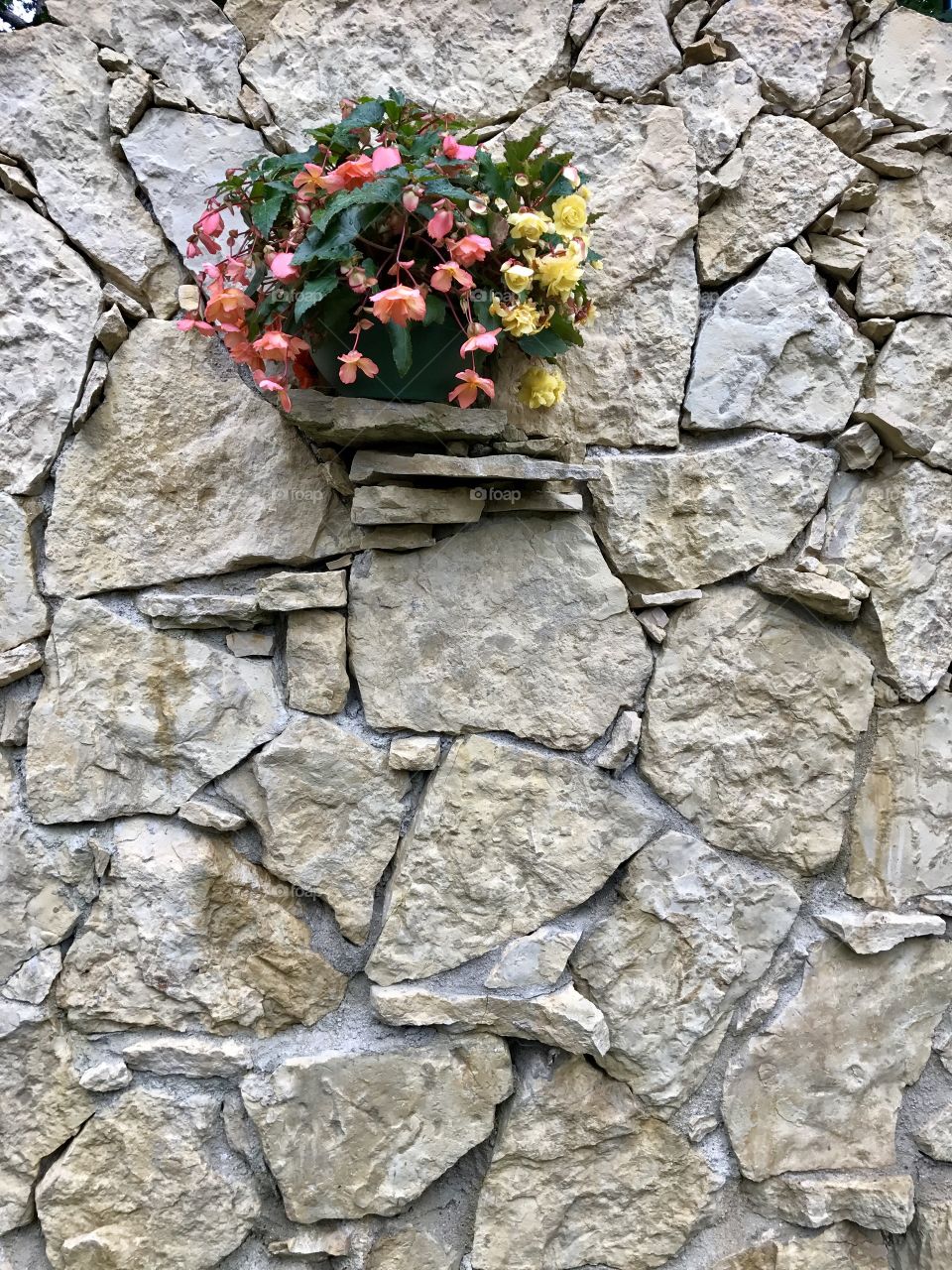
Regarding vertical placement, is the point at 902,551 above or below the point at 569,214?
below

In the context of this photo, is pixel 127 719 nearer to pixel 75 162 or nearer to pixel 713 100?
pixel 75 162

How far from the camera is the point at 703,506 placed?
4.38 ft

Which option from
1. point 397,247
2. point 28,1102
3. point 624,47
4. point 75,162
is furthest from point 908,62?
point 28,1102

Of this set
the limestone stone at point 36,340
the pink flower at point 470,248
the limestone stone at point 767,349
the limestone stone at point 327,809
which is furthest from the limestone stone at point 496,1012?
the pink flower at point 470,248

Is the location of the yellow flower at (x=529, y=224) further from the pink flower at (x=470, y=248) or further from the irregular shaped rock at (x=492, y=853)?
the irregular shaped rock at (x=492, y=853)

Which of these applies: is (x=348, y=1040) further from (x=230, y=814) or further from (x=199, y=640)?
(x=199, y=640)

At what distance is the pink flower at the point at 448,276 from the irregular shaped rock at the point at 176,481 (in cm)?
36

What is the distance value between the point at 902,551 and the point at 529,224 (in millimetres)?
793

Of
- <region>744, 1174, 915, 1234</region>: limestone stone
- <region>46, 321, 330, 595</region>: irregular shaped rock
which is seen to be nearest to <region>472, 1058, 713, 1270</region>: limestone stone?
<region>744, 1174, 915, 1234</region>: limestone stone

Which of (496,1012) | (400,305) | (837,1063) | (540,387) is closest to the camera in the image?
(400,305)

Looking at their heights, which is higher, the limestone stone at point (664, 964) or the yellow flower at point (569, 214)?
the yellow flower at point (569, 214)

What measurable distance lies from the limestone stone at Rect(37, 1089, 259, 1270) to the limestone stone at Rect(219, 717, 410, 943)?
14.9 inches

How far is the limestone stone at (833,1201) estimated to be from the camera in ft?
4.52

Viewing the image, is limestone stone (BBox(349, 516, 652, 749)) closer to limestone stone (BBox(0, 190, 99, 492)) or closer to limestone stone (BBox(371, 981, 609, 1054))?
limestone stone (BBox(371, 981, 609, 1054))
